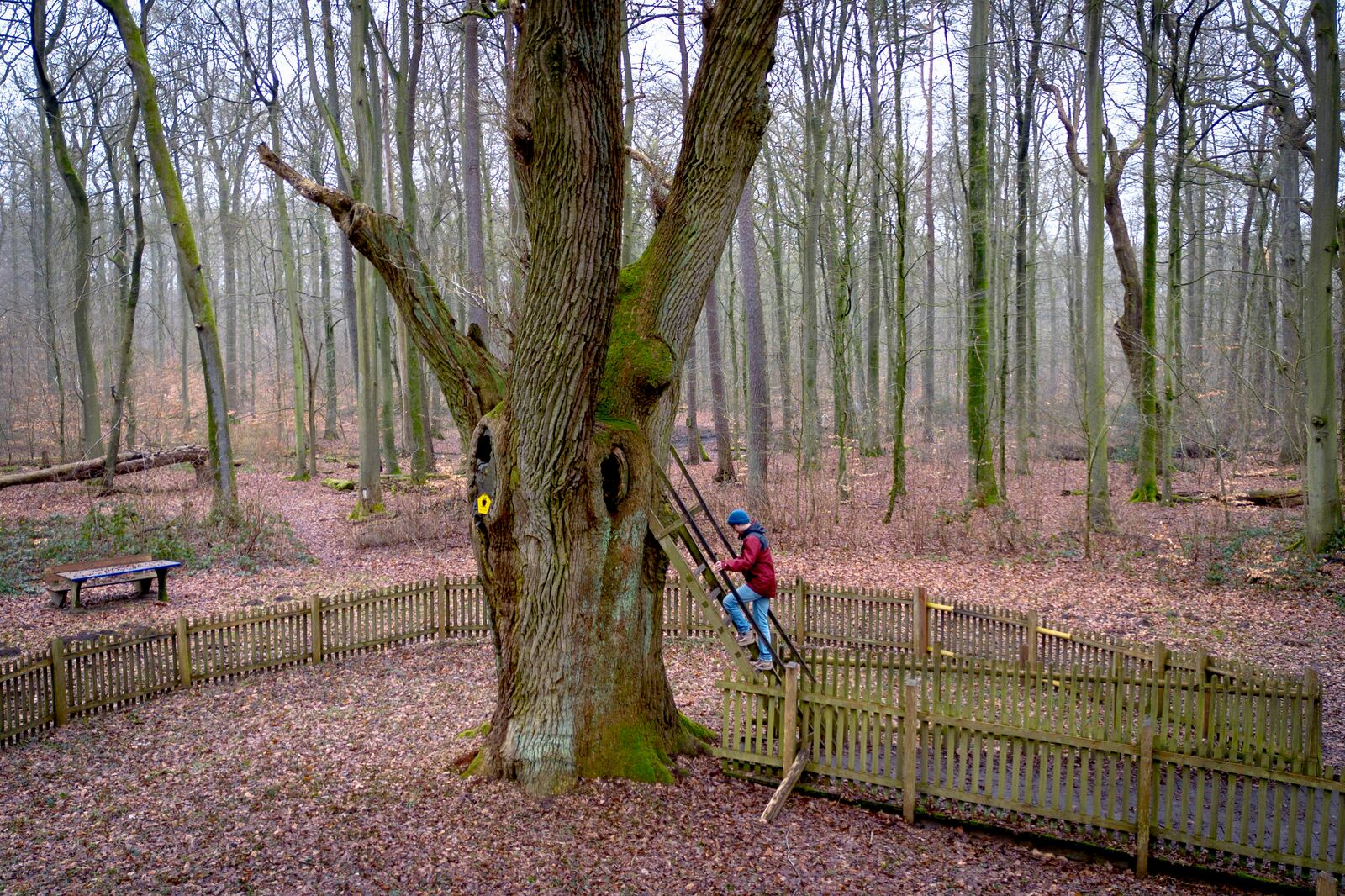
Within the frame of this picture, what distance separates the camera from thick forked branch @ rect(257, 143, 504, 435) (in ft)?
19.4

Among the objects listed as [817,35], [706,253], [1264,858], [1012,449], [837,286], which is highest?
[817,35]

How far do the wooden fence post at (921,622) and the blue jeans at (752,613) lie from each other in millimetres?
2413

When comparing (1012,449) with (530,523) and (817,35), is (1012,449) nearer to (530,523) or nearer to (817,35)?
(817,35)

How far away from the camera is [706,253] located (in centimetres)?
619

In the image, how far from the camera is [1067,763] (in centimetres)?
570

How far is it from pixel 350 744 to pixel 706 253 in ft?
17.2

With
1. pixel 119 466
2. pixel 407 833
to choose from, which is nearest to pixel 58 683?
pixel 407 833

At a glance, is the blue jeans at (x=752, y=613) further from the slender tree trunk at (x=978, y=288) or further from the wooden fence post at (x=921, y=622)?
the slender tree trunk at (x=978, y=288)

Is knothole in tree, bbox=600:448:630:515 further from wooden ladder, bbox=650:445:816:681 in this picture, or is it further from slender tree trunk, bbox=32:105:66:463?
slender tree trunk, bbox=32:105:66:463

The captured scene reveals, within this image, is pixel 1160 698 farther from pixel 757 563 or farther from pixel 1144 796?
pixel 757 563

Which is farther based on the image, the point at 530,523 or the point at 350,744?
the point at 350,744

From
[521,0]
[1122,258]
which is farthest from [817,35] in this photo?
[521,0]

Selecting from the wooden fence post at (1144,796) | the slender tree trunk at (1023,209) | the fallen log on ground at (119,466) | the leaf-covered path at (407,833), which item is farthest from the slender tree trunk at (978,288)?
the fallen log on ground at (119,466)

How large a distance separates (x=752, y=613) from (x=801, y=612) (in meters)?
2.64
